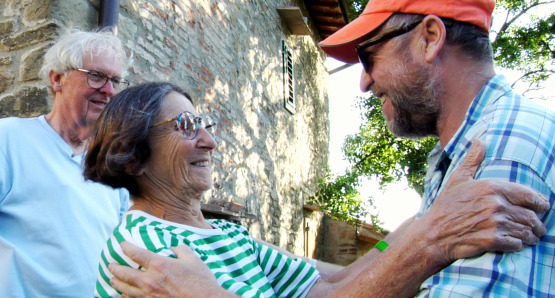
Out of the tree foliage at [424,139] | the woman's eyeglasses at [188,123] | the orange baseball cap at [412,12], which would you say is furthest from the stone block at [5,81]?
the tree foliage at [424,139]

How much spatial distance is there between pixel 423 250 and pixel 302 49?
8.95 metres

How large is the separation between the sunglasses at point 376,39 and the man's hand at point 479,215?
57cm

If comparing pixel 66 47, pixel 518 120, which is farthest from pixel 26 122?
pixel 518 120

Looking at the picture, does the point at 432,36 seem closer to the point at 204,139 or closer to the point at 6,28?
the point at 204,139

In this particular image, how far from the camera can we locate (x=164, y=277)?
138 cm

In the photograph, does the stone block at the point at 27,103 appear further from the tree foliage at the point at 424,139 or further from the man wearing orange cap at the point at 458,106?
the tree foliage at the point at 424,139

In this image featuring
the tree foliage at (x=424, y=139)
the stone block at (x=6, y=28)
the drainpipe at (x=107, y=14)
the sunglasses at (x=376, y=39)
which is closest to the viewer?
the sunglasses at (x=376, y=39)

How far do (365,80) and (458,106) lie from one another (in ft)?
1.23

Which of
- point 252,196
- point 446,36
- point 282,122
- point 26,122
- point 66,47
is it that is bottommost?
point 252,196

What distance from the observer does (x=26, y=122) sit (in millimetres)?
2268

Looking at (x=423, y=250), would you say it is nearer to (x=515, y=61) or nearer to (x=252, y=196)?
(x=252, y=196)

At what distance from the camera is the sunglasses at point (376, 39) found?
161 cm

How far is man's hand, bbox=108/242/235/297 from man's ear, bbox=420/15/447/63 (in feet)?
3.15

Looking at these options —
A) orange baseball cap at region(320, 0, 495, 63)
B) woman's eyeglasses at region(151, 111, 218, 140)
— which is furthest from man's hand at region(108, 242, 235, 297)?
orange baseball cap at region(320, 0, 495, 63)
